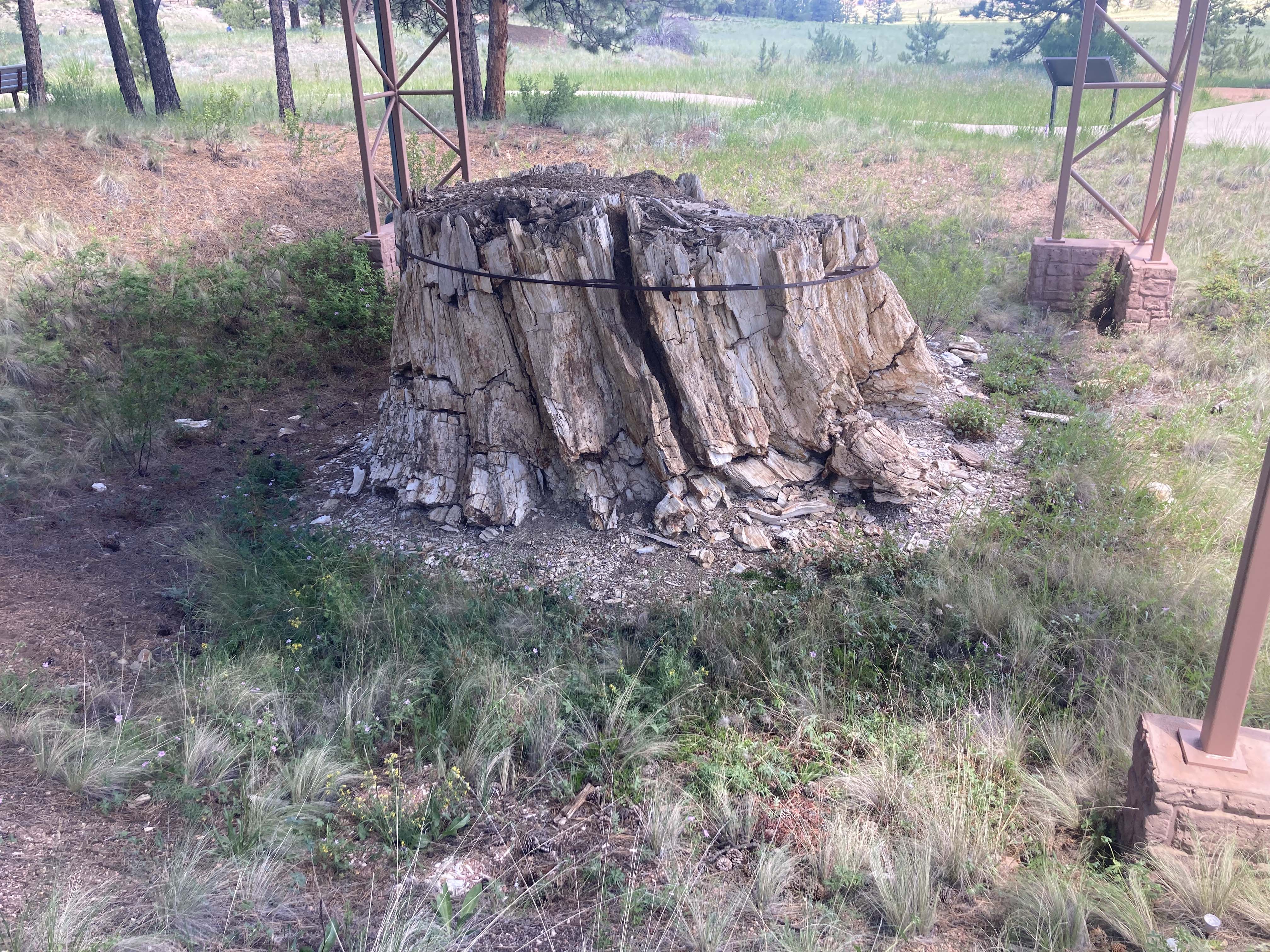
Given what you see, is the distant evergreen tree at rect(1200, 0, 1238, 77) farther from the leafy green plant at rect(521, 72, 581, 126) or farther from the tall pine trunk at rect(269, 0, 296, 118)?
the tall pine trunk at rect(269, 0, 296, 118)

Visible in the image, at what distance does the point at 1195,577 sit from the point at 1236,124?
17.0 metres

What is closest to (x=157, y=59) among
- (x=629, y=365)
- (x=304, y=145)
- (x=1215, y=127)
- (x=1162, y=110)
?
(x=304, y=145)

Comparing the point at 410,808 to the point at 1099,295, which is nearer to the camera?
the point at 410,808

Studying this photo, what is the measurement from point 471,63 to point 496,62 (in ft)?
3.64

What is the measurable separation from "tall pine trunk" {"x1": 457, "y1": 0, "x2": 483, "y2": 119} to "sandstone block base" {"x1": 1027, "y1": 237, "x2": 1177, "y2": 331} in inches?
418

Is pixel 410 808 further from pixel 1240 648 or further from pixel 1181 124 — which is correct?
pixel 1181 124

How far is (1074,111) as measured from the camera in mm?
7414

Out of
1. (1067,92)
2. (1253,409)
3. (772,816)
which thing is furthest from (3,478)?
(1067,92)

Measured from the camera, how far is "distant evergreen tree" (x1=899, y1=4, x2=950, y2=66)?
38156 mm

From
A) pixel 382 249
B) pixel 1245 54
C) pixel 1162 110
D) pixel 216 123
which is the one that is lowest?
pixel 382 249

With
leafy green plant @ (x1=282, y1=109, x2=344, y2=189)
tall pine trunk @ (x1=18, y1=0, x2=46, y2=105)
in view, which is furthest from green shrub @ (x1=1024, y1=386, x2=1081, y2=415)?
tall pine trunk @ (x1=18, y1=0, x2=46, y2=105)

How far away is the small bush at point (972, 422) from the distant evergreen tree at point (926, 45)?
37.4m

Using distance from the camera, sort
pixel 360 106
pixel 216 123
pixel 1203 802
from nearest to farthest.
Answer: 1. pixel 1203 802
2. pixel 360 106
3. pixel 216 123

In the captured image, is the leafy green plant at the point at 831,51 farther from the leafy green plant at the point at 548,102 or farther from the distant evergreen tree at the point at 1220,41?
the leafy green plant at the point at 548,102
